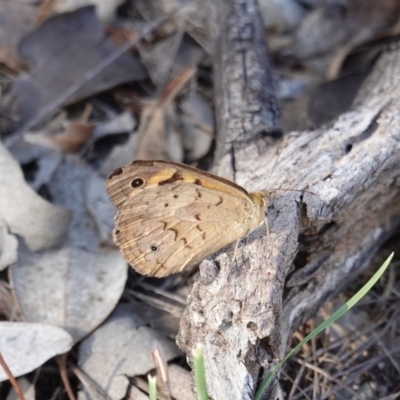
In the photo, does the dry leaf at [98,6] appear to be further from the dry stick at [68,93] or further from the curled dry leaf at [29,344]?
the curled dry leaf at [29,344]

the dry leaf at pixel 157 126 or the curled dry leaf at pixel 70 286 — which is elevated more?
the dry leaf at pixel 157 126

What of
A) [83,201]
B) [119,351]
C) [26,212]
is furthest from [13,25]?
[119,351]

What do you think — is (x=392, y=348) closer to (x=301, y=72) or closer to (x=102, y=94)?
(x=301, y=72)

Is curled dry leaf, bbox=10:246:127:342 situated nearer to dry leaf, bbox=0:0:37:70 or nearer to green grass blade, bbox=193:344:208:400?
green grass blade, bbox=193:344:208:400

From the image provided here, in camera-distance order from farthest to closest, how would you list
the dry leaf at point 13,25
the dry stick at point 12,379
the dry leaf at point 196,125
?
the dry leaf at point 13,25, the dry leaf at point 196,125, the dry stick at point 12,379

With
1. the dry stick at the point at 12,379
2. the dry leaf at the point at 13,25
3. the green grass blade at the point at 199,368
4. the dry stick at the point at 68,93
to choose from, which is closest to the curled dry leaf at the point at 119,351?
the dry stick at the point at 12,379

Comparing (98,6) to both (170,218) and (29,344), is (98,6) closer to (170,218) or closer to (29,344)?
(170,218)

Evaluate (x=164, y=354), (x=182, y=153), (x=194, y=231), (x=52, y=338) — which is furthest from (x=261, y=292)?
(x=182, y=153)

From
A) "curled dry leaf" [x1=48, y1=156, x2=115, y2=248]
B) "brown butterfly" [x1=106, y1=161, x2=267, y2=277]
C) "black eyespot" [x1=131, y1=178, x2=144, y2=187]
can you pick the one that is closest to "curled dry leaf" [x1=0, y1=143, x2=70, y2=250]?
"curled dry leaf" [x1=48, y1=156, x2=115, y2=248]
